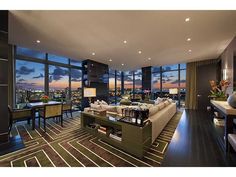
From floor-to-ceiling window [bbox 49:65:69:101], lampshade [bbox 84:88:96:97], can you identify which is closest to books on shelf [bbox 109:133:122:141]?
lampshade [bbox 84:88:96:97]

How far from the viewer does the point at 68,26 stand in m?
3.13

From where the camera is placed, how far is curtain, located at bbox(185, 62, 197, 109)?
7.49 m

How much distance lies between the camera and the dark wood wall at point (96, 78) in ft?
22.3

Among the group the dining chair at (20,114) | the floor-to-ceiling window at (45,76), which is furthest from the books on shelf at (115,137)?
the floor-to-ceiling window at (45,76)

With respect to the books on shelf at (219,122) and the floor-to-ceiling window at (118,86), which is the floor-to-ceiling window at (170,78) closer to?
the floor-to-ceiling window at (118,86)

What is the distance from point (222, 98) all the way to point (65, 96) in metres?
6.65

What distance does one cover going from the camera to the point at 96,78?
7.26m

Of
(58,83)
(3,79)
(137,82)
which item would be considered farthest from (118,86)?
(3,79)

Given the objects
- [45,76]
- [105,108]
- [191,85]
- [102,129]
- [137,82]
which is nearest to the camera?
[102,129]

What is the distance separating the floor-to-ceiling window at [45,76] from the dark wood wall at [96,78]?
0.57 meters

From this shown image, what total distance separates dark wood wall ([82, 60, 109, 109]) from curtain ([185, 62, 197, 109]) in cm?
520

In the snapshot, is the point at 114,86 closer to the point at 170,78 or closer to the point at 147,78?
the point at 147,78

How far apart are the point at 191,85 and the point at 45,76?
8.21 meters
